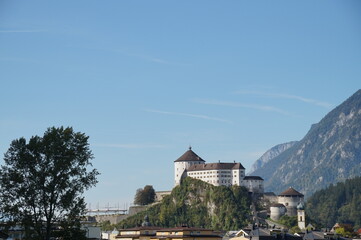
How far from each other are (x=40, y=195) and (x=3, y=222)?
3.55 m

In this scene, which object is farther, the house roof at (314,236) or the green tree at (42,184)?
the house roof at (314,236)

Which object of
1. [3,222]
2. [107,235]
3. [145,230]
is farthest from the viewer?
[107,235]

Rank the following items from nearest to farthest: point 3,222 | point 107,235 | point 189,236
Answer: point 3,222, point 189,236, point 107,235

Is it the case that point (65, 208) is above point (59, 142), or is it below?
below

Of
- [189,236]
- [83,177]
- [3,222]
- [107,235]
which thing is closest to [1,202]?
[3,222]

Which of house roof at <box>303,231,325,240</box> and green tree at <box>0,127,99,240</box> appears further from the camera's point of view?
house roof at <box>303,231,325,240</box>

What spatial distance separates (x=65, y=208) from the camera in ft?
206

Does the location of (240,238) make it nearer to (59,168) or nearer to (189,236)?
(189,236)

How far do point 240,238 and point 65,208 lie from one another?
75.7 m

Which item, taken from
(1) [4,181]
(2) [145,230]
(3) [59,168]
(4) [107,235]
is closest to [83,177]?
(3) [59,168]

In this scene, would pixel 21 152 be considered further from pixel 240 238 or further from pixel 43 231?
pixel 240 238

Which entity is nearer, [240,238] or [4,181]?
[4,181]

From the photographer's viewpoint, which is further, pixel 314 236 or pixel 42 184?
pixel 314 236

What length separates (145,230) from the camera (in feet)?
440
